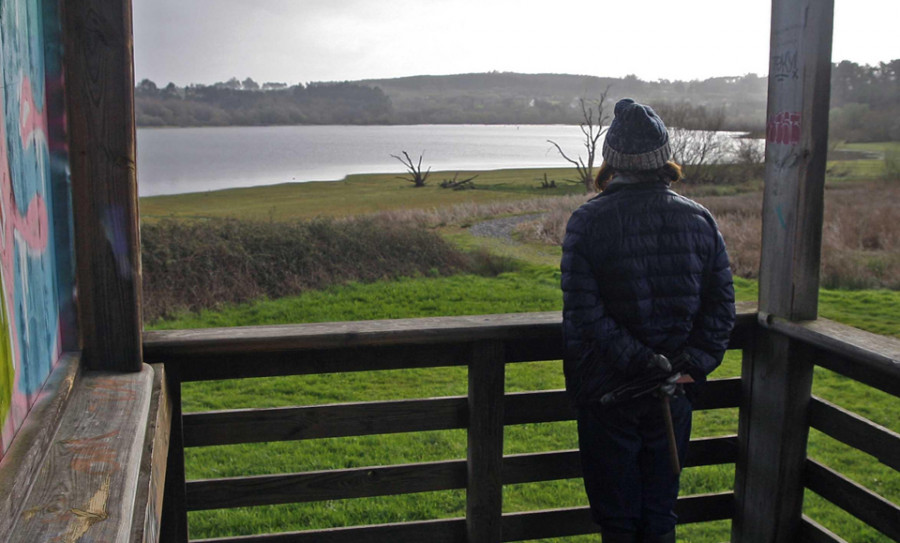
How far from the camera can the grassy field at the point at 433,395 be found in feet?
14.3

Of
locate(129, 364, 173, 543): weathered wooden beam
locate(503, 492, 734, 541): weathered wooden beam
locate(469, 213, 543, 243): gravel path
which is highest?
locate(129, 364, 173, 543): weathered wooden beam

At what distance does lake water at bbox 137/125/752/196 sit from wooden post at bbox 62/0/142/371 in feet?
74.5

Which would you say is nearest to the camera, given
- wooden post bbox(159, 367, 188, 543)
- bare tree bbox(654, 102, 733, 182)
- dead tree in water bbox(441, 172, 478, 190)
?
wooden post bbox(159, 367, 188, 543)

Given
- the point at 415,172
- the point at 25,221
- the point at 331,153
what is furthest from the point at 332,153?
the point at 25,221

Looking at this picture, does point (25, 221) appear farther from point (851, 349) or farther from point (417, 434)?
point (417, 434)

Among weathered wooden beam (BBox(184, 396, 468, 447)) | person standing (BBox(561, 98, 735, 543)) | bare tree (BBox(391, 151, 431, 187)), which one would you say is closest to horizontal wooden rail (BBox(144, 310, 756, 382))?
weathered wooden beam (BBox(184, 396, 468, 447))

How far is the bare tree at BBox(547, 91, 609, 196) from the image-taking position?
783 inches

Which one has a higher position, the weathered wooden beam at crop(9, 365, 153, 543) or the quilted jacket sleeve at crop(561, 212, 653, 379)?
the quilted jacket sleeve at crop(561, 212, 653, 379)

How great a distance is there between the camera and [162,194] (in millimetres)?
30375


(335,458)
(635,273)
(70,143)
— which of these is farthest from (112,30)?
(335,458)

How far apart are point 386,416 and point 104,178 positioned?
1130 mm

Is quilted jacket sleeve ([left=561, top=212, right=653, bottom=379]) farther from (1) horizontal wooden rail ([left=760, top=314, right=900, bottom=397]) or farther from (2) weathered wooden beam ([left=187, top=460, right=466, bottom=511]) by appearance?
(2) weathered wooden beam ([left=187, top=460, right=466, bottom=511])

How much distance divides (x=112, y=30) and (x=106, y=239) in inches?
20.2

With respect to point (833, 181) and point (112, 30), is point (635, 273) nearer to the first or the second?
point (112, 30)
